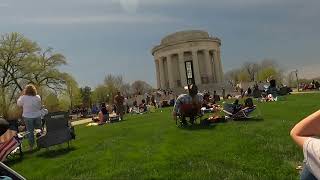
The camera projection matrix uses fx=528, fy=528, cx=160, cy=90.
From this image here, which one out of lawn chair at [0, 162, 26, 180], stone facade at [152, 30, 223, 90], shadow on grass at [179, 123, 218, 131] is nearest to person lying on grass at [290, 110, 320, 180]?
lawn chair at [0, 162, 26, 180]

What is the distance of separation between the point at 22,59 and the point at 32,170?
194 ft

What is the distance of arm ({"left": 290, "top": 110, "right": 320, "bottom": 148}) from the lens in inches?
136

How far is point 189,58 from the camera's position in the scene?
358ft

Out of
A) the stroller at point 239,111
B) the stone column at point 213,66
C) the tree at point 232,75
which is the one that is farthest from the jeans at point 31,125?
the tree at point 232,75

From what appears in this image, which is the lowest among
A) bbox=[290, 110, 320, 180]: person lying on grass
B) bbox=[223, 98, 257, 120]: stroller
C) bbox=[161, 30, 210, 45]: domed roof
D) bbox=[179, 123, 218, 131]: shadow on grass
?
bbox=[179, 123, 218, 131]: shadow on grass

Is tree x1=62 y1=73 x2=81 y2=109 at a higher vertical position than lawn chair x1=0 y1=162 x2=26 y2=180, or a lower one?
higher

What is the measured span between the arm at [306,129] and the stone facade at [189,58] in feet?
325

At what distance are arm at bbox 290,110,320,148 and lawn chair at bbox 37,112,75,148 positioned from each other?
33.9 feet

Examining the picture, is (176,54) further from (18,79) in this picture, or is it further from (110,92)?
(18,79)

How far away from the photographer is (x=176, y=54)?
10925 cm

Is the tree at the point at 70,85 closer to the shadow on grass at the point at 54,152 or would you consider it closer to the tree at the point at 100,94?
the tree at the point at 100,94

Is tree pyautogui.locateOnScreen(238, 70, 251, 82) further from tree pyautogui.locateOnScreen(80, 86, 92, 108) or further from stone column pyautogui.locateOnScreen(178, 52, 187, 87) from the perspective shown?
tree pyautogui.locateOnScreen(80, 86, 92, 108)

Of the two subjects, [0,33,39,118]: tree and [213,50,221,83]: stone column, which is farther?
[213,50,221,83]: stone column

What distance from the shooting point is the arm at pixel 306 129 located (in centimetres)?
345
